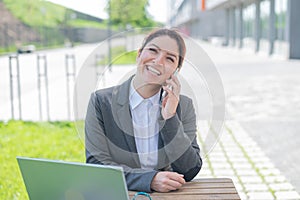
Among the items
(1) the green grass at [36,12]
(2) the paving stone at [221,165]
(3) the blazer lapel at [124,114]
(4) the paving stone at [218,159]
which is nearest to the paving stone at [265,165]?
(2) the paving stone at [221,165]

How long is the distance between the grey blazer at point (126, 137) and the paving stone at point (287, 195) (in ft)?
8.37

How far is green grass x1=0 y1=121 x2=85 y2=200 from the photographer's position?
484 centimetres

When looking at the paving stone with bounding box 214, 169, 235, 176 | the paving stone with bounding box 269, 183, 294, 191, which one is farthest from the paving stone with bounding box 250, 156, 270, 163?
the paving stone with bounding box 269, 183, 294, 191

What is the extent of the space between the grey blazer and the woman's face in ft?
0.41

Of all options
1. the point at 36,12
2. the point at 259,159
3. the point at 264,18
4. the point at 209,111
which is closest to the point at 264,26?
the point at 264,18

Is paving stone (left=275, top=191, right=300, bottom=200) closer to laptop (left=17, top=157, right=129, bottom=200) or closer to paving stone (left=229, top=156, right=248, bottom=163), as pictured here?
paving stone (left=229, top=156, right=248, bottom=163)

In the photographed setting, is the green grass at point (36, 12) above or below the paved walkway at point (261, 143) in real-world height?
above

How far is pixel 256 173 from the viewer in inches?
217

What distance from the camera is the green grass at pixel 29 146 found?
15.9 feet

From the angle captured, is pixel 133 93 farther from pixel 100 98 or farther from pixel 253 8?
pixel 253 8

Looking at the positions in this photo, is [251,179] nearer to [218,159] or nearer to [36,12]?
[218,159]

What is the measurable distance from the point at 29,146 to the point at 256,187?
2928mm

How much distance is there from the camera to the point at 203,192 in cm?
230

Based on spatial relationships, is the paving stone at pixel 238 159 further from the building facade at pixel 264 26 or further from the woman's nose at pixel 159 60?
the building facade at pixel 264 26
